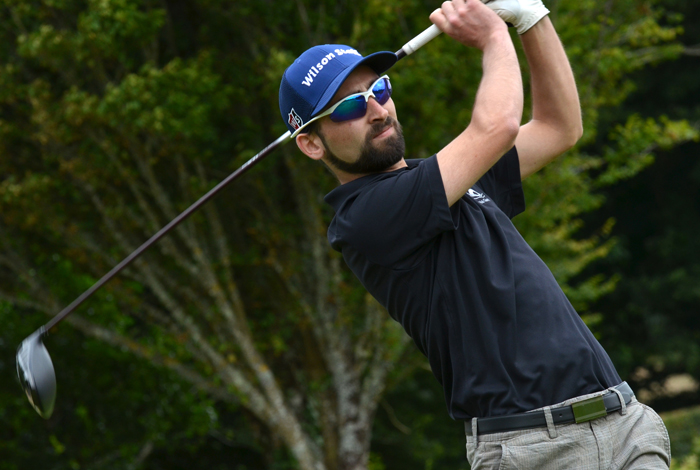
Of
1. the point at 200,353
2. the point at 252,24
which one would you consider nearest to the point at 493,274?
the point at 252,24

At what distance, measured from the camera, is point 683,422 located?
14039 millimetres

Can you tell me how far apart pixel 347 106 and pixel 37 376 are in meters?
1.88

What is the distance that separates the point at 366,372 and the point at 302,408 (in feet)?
3.08

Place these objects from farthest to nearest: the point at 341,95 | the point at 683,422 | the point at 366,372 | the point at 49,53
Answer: the point at 683,422, the point at 366,372, the point at 49,53, the point at 341,95

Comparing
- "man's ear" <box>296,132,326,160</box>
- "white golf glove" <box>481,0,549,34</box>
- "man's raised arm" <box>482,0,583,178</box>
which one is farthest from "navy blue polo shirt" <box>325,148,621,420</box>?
"white golf glove" <box>481,0,549,34</box>

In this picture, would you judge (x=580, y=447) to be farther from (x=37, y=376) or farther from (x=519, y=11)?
(x=37, y=376)

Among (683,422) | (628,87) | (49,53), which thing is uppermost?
(49,53)


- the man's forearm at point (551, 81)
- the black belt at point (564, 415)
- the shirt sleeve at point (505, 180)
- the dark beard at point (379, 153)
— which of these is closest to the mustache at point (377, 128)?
the dark beard at point (379, 153)

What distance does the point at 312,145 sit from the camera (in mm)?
2418

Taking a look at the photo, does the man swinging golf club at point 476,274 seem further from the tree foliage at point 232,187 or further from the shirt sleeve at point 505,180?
the tree foliage at point 232,187

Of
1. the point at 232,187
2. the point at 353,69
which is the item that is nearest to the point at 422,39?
the point at 353,69

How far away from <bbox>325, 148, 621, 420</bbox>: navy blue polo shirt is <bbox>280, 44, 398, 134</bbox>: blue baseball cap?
1.03 feet

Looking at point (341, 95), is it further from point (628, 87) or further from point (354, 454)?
point (628, 87)

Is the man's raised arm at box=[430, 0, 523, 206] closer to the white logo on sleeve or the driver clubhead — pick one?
the white logo on sleeve
